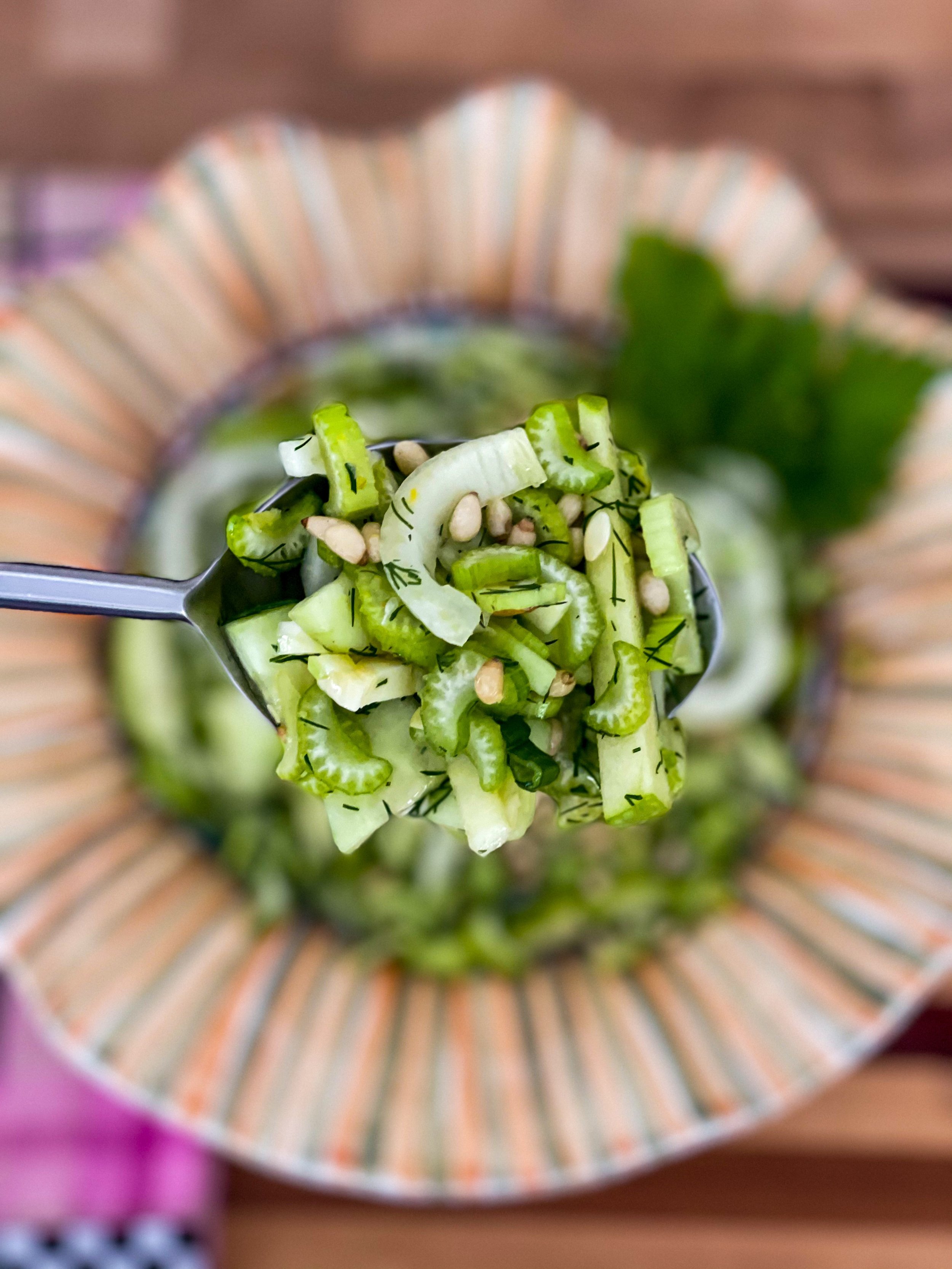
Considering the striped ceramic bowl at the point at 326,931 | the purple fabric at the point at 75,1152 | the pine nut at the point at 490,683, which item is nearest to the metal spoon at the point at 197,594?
the pine nut at the point at 490,683

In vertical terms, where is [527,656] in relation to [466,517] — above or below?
below

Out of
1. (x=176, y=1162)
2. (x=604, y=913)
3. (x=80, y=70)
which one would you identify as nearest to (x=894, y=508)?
(x=604, y=913)

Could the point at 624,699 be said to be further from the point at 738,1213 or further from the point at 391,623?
the point at 738,1213

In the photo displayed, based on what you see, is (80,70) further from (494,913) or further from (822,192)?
(494,913)

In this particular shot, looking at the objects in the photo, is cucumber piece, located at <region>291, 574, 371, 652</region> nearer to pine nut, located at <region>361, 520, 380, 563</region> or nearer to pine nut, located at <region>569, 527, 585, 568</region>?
pine nut, located at <region>361, 520, 380, 563</region>

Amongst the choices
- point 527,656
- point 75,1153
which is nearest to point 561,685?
point 527,656

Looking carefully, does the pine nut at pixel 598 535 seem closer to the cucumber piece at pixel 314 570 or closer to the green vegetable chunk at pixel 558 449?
the green vegetable chunk at pixel 558 449
